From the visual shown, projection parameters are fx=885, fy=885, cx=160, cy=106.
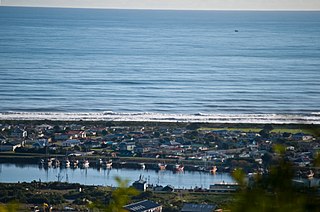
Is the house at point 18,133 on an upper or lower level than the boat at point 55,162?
upper

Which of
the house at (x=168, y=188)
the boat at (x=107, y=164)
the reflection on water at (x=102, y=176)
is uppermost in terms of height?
the boat at (x=107, y=164)

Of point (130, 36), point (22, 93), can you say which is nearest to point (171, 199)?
point (22, 93)

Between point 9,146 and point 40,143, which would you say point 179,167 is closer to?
point 40,143

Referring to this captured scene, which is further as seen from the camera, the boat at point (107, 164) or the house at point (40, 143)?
the house at point (40, 143)

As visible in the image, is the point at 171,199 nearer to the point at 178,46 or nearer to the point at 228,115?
the point at 228,115

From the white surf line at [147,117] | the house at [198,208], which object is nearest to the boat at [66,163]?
the house at [198,208]

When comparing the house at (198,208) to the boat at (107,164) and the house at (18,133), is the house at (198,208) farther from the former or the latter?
the house at (18,133)

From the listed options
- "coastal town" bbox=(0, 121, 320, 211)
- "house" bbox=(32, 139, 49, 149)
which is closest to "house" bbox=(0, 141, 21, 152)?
"coastal town" bbox=(0, 121, 320, 211)
